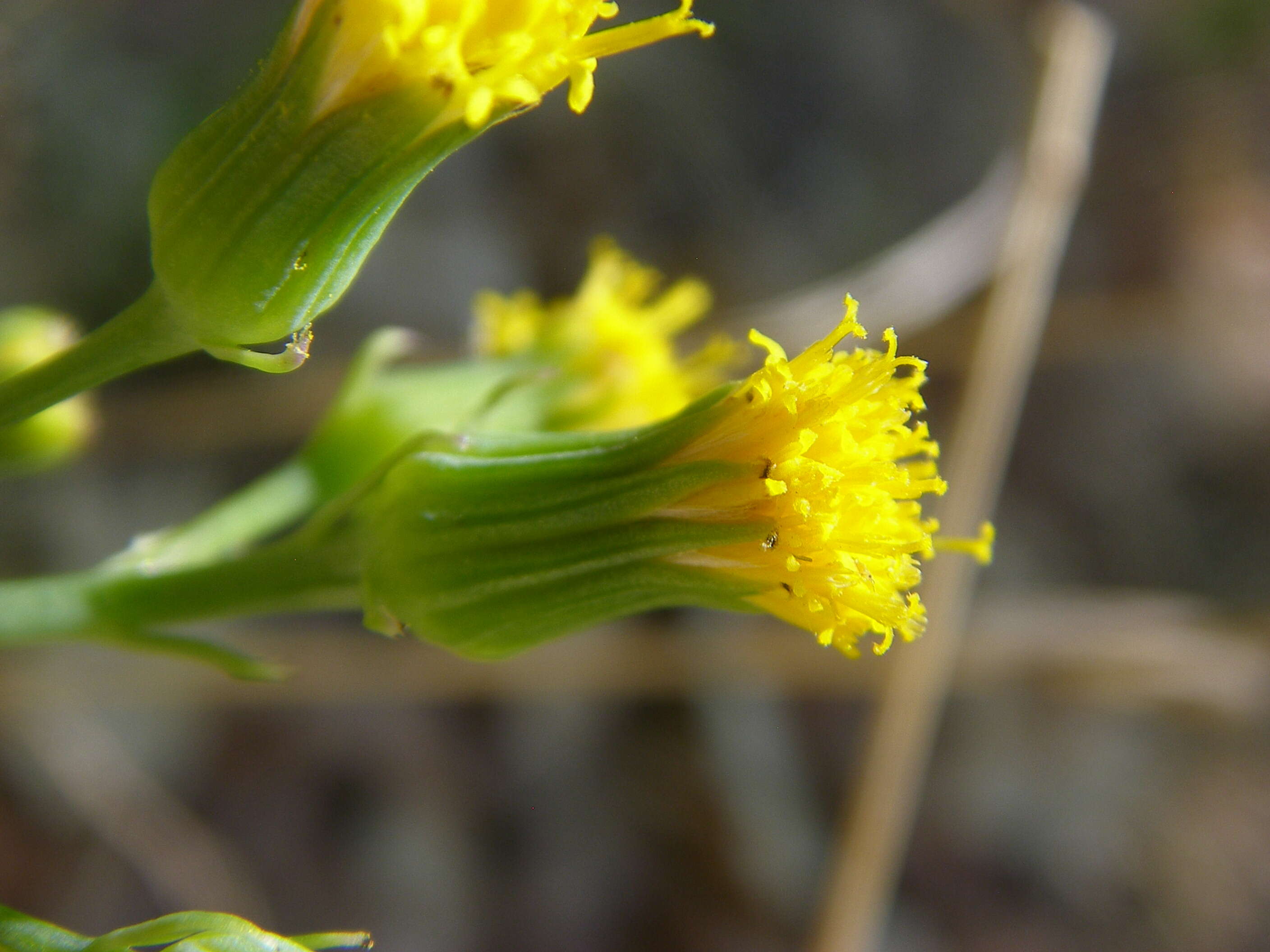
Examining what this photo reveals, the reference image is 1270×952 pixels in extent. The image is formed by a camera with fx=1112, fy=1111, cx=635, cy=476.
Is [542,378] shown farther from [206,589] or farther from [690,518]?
[206,589]

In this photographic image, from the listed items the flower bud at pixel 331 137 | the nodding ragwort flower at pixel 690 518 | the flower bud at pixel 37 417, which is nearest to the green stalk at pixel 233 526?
the flower bud at pixel 37 417

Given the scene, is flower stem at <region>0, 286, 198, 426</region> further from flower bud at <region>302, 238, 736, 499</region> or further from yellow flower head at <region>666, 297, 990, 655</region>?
yellow flower head at <region>666, 297, 990, 655</region>

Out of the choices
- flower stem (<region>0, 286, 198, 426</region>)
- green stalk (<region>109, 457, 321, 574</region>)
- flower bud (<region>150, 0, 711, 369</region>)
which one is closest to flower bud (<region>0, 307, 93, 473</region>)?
green stalk (<region>109, 457, 321, 574</region>)

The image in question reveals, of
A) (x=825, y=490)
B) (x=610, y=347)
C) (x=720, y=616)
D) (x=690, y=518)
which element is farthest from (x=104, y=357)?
(x=720, y=616)

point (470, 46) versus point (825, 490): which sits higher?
point (470, 46)

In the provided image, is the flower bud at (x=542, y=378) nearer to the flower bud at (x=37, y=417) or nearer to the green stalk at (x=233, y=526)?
the green stalk at (x=233, y=526)

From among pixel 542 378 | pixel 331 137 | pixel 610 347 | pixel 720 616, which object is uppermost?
pixel 720 616
